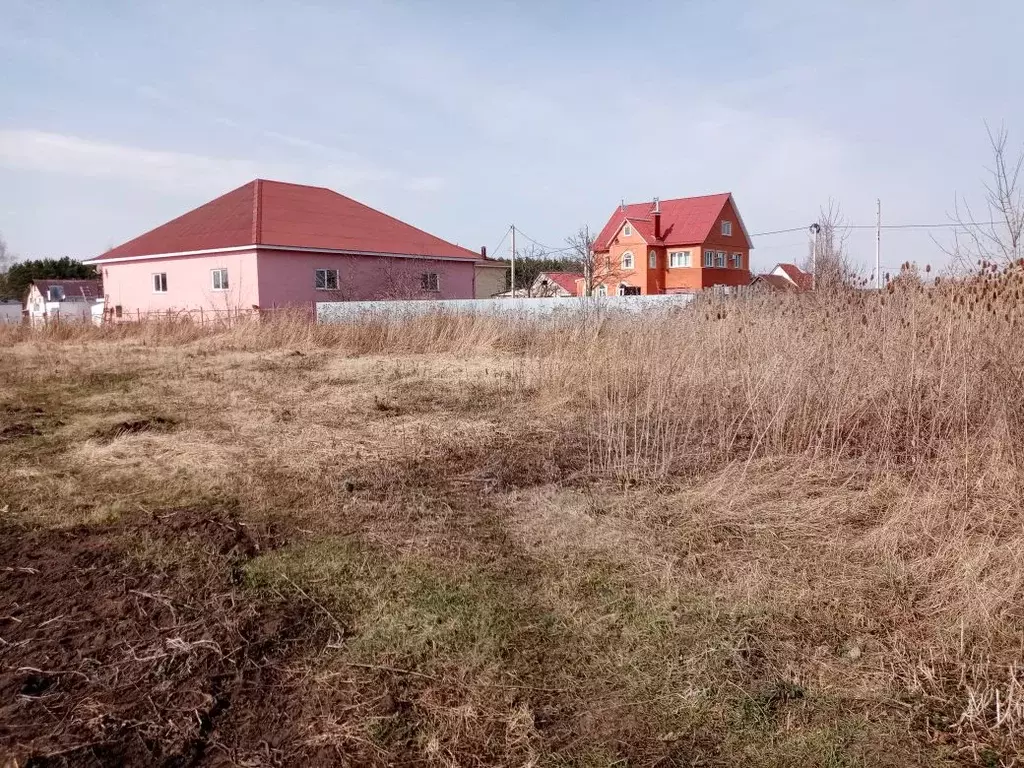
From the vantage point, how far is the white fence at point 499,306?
1281 centimetres

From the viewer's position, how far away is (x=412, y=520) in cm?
415

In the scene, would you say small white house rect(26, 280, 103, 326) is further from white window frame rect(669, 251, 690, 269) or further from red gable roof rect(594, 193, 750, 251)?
white window frame rect(669, 251, 690, 269)

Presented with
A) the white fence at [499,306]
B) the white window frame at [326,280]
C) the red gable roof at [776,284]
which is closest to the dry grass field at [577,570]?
the red gable roof at [776,284]

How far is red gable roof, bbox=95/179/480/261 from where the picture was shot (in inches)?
934

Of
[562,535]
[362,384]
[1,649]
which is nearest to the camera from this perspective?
[1,649]

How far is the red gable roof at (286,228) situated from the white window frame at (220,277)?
0.84 m

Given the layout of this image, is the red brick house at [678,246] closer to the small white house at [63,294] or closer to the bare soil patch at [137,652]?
the small white house at [63,294]

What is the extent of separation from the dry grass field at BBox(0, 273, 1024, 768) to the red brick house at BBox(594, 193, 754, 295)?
35569 mm

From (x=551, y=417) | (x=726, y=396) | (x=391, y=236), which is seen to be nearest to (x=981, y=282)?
(x=726, y=396)

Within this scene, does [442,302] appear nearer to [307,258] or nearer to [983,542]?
[307,258]

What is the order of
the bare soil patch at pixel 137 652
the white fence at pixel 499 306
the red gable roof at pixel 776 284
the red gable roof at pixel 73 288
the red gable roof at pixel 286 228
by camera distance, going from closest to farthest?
the bare soil patch at pixel 137 652, the red gable roof at pixel 776 284, the white fence at pixel 499 306, the red gable roof at pixel 286 228, the red gable roof at pixel 73 288

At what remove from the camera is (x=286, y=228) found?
2405 cm

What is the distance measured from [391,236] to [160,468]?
Result: 2276cm

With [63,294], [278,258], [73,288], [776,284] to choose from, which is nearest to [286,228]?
[278,258]
